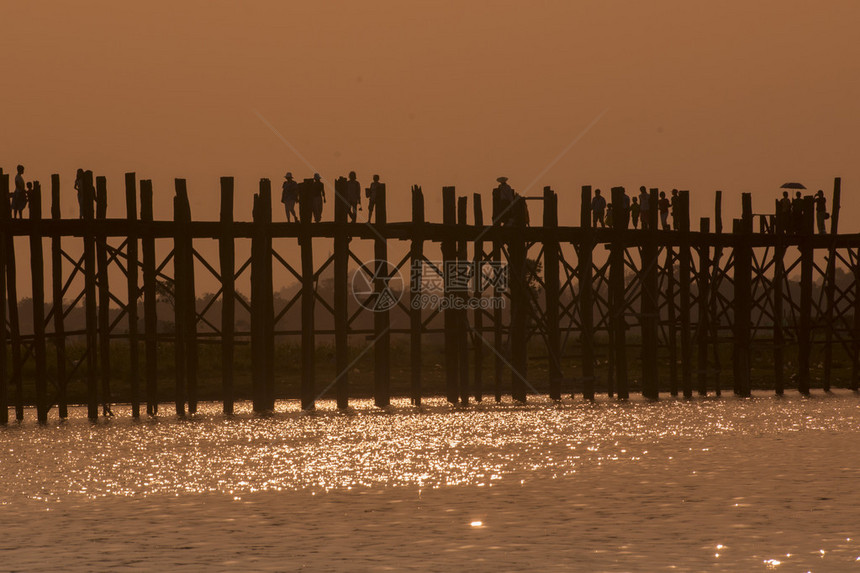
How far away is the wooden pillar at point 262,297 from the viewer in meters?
23.2

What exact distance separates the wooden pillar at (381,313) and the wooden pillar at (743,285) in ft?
26.6

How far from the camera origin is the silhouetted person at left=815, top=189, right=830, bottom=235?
1188 inches

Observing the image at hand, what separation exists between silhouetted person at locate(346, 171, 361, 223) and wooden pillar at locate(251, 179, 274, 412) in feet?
5.04

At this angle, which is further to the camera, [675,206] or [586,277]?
[675,206]

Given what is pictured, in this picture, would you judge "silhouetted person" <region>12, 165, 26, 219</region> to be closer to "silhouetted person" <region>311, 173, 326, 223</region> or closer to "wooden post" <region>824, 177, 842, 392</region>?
"silhouetted person" <region>311, 173, 326, 223</region>

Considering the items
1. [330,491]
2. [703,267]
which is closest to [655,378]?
[703,267]

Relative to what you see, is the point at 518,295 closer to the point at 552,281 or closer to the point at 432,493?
the point at 552,281

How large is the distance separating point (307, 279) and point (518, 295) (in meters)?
4.31

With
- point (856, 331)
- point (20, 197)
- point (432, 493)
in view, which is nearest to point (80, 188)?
point (20, 197)

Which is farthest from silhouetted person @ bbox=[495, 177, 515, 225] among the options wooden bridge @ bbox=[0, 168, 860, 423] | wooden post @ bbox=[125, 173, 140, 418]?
wooden post @ bbox=[125, 173, 140, 418]

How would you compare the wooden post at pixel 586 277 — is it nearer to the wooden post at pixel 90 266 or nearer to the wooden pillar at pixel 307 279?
the wooden pillar at pixel 307 279

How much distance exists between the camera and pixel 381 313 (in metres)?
24.6

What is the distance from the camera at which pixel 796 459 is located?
17156mm

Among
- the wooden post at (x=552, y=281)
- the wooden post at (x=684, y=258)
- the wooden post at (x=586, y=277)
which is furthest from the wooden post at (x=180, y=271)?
the wooden post at (x=684, y=258)
